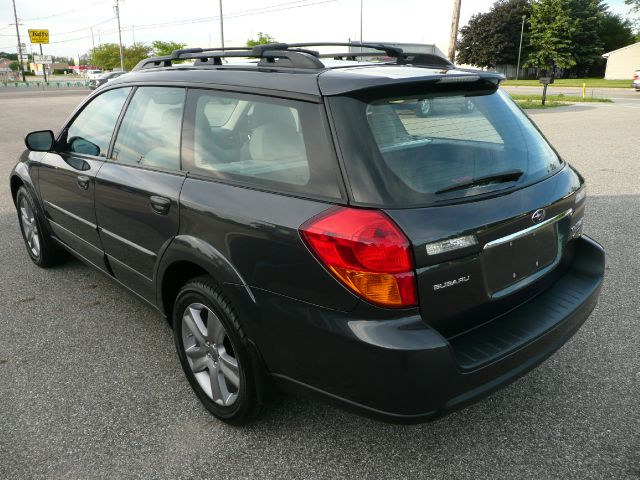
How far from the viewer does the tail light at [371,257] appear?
1.90 m

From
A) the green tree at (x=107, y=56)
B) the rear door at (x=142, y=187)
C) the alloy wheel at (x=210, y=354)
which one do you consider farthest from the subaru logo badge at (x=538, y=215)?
the green tree at (x=107, y=56)

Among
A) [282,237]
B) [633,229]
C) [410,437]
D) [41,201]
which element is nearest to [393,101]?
[282,237]

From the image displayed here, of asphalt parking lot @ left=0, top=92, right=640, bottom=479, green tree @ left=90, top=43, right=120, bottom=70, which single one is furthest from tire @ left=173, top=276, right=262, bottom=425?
green tree @ left=90, top=43, right=120, bottom=70

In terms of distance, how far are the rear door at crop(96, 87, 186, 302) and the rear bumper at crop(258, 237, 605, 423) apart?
958 millimetres

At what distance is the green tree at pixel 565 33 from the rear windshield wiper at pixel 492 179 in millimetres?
67522

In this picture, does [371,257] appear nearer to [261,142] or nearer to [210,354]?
[261,142]

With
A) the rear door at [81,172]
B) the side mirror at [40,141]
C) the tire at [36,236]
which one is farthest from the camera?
the tire at [36,236]

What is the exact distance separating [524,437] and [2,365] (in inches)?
114

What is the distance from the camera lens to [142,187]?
2861 millimetres

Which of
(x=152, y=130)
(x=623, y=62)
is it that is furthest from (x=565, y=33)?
(x=152, y=130)

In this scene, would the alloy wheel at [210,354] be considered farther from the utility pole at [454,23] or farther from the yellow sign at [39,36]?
the yellow sign at [39,36]

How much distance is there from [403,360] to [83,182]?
2533 millimetres

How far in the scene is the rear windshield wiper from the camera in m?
2.12

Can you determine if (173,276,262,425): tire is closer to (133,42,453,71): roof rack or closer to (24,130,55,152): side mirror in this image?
(133,42,453,71): roof rack
